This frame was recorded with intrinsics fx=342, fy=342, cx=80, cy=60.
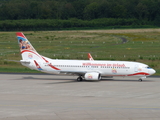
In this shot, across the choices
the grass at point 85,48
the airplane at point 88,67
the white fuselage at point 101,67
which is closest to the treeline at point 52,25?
the grass at point 85,48

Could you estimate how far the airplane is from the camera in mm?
61969

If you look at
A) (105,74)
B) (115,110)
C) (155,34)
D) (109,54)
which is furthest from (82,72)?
(155,34)

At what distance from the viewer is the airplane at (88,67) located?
203 feet

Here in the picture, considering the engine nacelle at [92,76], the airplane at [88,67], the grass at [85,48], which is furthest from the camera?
the grass at [85,48]

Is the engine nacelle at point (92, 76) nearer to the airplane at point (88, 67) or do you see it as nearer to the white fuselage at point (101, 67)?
the airplane at point (88, 67)

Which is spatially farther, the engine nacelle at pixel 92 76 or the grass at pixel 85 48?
the grass at pixel 85 48

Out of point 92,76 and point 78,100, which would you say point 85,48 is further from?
point 78,100

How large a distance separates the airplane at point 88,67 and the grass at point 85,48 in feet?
48.6

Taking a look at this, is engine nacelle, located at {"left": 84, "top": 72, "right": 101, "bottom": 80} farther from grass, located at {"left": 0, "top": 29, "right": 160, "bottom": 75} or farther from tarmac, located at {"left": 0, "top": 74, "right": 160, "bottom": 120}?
grass, located at {"left": 0, "top": 29, "right": 160, "bottom": 75}

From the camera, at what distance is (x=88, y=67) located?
209ft

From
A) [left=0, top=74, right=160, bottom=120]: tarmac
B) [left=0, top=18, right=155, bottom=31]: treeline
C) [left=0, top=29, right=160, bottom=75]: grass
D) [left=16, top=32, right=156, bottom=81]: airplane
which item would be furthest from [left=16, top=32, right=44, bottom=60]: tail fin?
[left=0, top=18, right=155, bottom=31]: treeline

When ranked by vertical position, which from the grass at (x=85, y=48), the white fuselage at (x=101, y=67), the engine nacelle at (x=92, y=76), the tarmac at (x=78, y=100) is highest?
the grass at (x=85, y=48)

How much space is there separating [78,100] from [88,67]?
21902mm

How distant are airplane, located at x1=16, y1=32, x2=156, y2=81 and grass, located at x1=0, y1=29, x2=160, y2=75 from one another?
14802 millimetres
